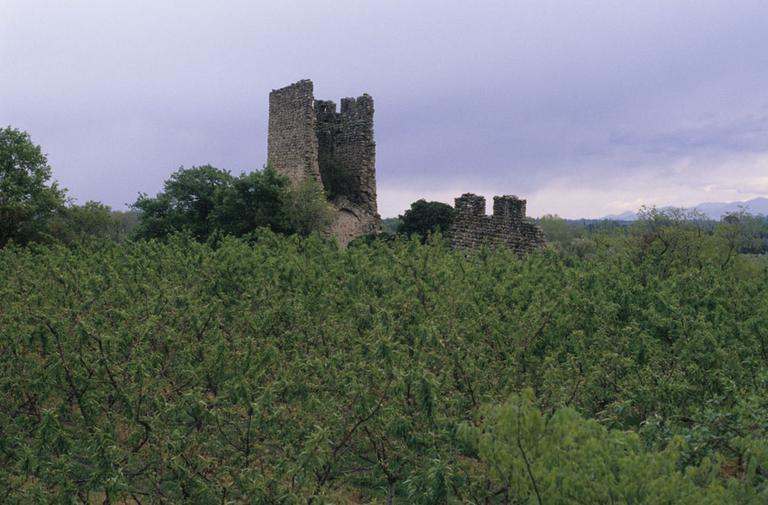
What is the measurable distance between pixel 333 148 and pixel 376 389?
2976 cm

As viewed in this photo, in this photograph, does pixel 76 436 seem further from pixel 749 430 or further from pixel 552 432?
pixel 749 430

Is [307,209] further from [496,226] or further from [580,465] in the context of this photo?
[580,465]

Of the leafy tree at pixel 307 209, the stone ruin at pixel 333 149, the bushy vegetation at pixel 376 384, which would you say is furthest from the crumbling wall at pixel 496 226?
the stone ruin at pixel 333 149

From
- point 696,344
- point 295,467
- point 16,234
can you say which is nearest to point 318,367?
point 295,467

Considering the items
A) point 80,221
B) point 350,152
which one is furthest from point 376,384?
point 80,221

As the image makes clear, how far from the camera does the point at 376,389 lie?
627cm

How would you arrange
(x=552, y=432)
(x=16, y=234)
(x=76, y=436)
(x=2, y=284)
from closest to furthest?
(x=552, y=432) → (x=76, y=436) → (x=2, y=284) → (x=16, y=234)

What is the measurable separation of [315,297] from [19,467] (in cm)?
508

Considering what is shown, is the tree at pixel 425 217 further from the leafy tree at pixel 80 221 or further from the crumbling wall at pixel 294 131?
the leafy tree at pixel 80 221

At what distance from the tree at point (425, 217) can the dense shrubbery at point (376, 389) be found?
32.1m

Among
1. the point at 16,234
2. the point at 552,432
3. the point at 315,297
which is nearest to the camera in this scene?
the point at 552,432

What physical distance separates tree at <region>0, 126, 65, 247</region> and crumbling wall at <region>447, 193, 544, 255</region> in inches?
703

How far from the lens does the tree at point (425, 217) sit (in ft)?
145

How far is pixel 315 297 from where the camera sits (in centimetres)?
1029
